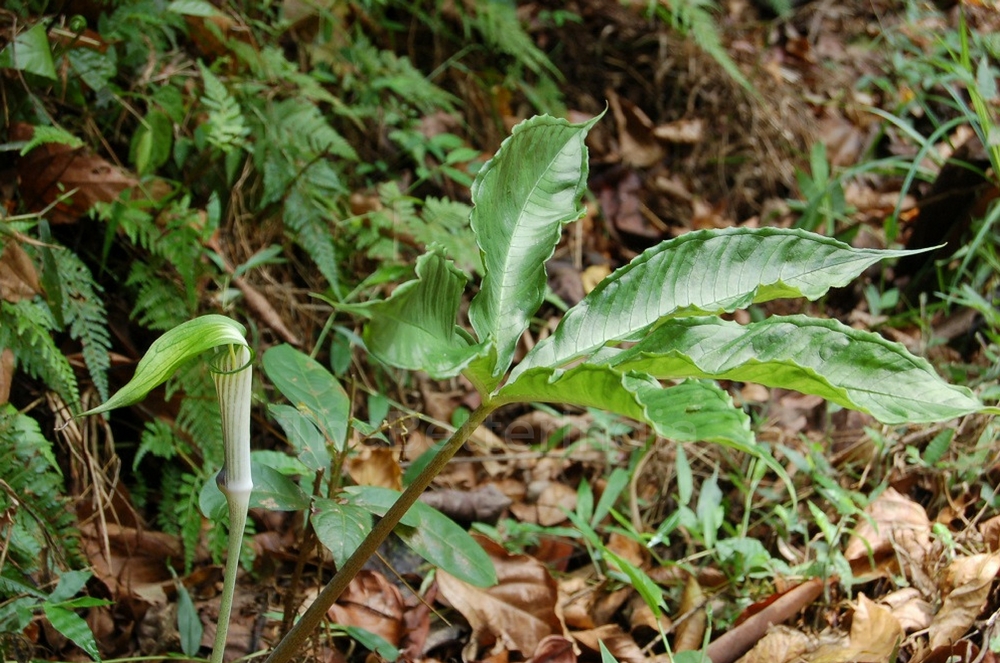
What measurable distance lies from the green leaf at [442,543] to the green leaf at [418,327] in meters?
0.38

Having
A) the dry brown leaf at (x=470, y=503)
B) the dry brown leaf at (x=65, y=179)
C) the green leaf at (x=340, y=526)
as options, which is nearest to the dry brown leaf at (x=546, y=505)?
the dry brown leaf at (x=470, y=503)

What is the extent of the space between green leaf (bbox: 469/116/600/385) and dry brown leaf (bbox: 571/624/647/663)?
0.84 m

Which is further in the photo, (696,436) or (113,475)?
(113,475)

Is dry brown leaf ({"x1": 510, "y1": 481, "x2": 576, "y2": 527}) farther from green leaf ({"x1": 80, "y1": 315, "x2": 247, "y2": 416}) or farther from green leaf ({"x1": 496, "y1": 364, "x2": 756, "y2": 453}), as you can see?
green leaf ({"x1": 80, "y1": 315, "x2": 247, "y2": 416})

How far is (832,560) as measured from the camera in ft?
5.83

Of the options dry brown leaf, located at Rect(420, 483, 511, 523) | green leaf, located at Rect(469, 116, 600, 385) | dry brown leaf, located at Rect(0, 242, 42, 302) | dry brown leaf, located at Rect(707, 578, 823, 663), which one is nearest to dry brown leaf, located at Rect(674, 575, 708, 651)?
dry brown leaf, located at Rect(707, 578, 823, 663)

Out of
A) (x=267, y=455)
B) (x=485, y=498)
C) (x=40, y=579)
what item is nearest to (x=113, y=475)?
(x=40, y=579)

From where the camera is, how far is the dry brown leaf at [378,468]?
1.93 metres

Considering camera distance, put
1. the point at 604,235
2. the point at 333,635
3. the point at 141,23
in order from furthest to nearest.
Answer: the point at 604,235 < the point at 141,23 < the point at 333,635

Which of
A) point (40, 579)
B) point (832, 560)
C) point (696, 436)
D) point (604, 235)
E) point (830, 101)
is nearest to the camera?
point (696, 436)

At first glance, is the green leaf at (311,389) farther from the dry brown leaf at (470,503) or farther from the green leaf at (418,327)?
the dry brown leaf at (470,503)

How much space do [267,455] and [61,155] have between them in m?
0.86

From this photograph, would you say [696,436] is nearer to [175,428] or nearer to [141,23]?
[175,428]

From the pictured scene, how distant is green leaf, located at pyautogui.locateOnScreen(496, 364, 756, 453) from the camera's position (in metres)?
0.91
